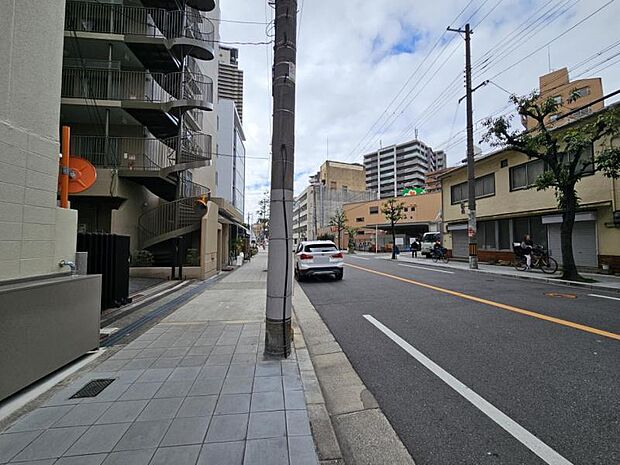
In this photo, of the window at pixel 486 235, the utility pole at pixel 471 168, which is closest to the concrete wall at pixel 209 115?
the utility pole at pixel 471 168

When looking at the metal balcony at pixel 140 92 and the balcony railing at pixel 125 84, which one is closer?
the metal balcony at pixel 140 92

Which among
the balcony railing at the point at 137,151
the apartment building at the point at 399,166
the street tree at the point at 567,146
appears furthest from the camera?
the apartment building at the point at 399,166

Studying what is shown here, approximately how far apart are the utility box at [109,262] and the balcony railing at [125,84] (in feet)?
30.8

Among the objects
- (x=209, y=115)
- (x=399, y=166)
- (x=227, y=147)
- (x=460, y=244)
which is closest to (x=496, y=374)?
(x=460, y=244)

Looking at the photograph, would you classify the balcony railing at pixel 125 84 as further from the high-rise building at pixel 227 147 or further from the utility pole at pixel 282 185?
the high-rise building at pixel 227 147

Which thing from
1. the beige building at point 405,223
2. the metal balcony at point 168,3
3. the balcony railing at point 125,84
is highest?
the metal balcony at point 168,3

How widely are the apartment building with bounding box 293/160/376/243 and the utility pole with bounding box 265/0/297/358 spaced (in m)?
63.7

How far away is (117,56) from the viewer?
14.2 meters

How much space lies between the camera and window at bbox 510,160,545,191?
1588cm

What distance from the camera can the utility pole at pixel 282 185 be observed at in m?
4.03

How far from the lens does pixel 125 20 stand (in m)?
13.7

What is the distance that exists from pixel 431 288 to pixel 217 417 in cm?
851

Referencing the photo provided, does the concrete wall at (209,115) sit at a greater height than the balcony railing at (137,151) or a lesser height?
greater

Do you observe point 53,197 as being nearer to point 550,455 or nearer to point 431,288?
point 550,455
